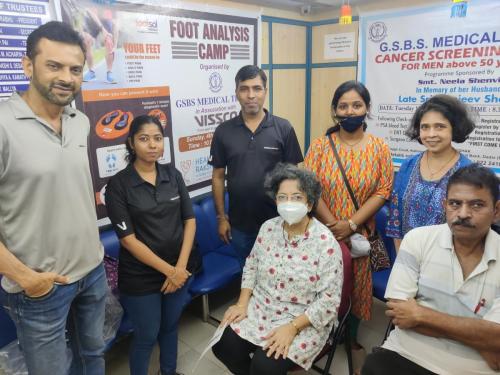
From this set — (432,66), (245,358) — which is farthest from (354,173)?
(432,66)

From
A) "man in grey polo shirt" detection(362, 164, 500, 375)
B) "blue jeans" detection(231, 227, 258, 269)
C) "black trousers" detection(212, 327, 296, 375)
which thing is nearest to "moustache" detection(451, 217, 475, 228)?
"man in grey polo shirt" detection(362, 164, 500, 375)

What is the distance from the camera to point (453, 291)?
154cm

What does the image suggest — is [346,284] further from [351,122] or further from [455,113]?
[455,113]

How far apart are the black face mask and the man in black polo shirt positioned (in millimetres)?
339

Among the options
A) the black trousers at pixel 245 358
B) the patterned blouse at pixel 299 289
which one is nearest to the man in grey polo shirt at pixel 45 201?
the black trousers at pixel 245 358

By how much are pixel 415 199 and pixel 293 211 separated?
2.07ft

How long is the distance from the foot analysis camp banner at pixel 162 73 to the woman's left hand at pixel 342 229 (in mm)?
1448

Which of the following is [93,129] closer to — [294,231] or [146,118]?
[146,118]

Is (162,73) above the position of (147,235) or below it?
above

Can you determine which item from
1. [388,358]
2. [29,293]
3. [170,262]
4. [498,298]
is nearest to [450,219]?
[498,298]

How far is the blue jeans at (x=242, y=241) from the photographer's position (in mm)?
2398

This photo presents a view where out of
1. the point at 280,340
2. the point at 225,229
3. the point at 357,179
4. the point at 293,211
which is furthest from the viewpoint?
the point at 225,229

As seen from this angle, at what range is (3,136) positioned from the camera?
1.37 m

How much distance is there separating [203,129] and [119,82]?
833mm
